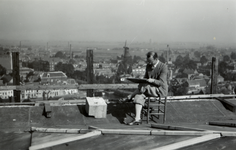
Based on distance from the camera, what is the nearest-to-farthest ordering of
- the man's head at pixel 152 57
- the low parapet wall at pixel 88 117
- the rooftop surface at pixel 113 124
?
1. the rooftop surface at pixel 113 124
2. the man's head at pixel 152 57
3. the low parapet wall at pixel 88 117

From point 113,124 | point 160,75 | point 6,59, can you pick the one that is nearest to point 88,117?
point 113,124

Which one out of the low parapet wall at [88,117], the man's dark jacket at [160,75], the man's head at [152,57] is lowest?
the low parapet wall at [88,117]

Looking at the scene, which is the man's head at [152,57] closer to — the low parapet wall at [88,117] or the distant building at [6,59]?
→ the low parapet wall at [88,117]

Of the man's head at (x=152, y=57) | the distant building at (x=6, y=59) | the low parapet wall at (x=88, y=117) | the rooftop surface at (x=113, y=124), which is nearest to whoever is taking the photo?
the rooftop surface at (x=113, y=124)

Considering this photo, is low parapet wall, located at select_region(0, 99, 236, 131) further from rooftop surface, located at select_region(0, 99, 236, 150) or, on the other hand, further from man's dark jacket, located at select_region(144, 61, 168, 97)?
man's dark jacket, located at select_region(144, 61, 168, 97)

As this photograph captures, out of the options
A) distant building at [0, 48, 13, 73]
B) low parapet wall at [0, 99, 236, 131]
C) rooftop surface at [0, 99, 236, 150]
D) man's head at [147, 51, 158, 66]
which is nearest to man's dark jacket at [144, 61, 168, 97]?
man's head at [147, 51, 158, 66]

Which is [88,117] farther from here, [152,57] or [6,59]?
[6,59]

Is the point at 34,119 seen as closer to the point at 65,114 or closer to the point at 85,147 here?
the point at 65,114

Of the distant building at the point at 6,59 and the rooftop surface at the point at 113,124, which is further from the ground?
the distant building at the point at 6,59

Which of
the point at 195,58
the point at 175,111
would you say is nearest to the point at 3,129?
the point at 175,111

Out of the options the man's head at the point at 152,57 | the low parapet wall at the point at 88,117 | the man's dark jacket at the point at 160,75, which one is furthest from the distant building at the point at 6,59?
the man's head at the point at 152,57

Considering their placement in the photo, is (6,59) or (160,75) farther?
(6,59)
